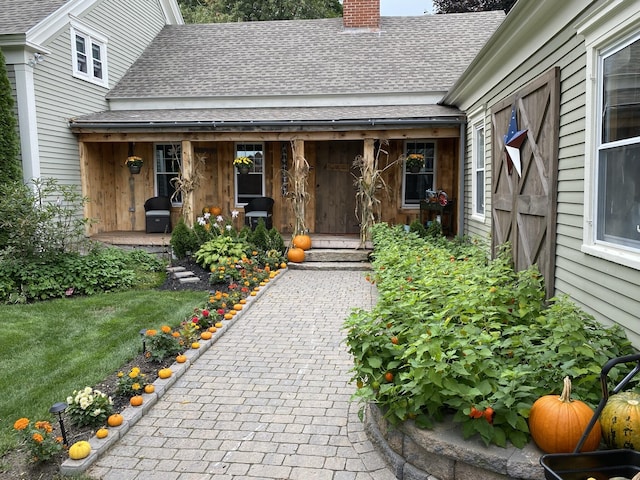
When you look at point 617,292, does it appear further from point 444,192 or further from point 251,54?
point 251,54

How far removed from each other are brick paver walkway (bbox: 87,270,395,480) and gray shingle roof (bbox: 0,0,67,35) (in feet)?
26.6

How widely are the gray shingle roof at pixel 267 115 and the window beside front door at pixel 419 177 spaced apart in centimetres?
91

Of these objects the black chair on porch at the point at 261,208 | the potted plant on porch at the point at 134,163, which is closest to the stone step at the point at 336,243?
the black chair on porch at the point at 261,208

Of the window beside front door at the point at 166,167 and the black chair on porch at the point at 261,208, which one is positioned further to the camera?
the window beside front door at the point at 166,167

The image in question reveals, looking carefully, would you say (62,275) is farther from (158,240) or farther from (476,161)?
(476,161)

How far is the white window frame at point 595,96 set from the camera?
3662 millimetres

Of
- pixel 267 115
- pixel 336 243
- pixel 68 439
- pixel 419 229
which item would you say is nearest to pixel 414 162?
pixel 419 229

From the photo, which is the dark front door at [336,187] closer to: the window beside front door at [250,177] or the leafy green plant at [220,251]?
the window beside front door at [250,177]

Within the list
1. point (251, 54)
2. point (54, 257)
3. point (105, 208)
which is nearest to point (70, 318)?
point (54, 257)

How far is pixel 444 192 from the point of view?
448 inches

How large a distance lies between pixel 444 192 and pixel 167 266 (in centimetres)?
627

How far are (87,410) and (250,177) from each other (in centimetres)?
951

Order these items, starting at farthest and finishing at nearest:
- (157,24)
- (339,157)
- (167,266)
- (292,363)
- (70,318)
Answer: (157,24)
(339,157)
(167,266)
(70,318)
(292,363)

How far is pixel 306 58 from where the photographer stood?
13875 millimetres
